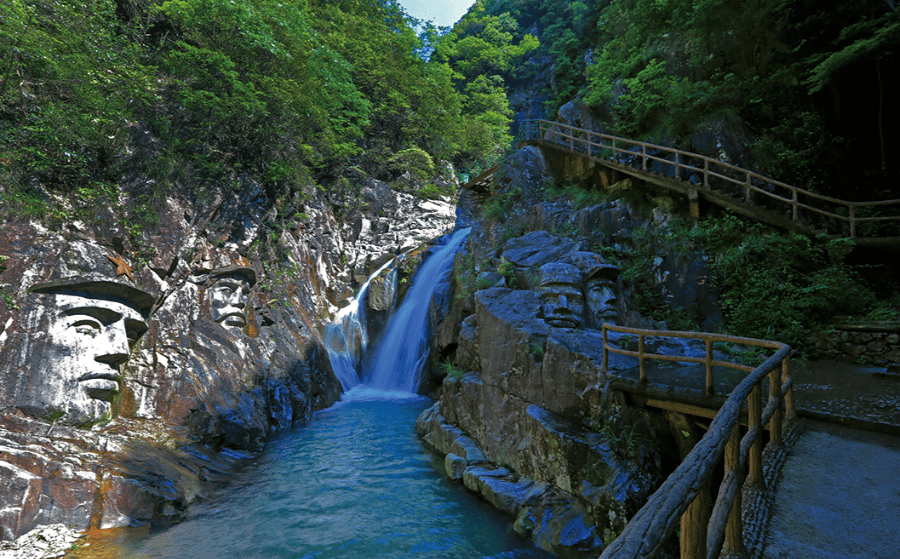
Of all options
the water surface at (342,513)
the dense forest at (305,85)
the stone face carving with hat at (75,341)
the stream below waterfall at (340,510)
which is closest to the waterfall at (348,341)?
the stream below waterfall at (340,510)

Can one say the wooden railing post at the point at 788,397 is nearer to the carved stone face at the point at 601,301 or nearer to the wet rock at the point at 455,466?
the carved stone face at the point at 601,301

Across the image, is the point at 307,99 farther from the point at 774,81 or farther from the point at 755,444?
the point at 755,444

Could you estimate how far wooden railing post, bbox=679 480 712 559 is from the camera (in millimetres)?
1945

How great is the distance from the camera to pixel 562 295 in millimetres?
8062

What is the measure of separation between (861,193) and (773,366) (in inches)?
390

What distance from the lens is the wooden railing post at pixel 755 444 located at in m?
3.10

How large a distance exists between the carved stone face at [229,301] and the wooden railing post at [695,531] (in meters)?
10.8

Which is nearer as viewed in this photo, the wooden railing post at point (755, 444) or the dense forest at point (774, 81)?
the wooden railing post at point (755, 444)

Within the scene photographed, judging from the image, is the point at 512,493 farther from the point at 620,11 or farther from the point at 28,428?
the point at 620,11

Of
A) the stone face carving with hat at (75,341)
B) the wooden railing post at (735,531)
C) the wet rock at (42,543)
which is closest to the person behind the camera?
the wooden railing post at (735,531)

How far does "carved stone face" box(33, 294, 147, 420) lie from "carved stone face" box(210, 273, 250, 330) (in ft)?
7.50

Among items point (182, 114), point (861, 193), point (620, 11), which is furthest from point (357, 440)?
point (620, 11)

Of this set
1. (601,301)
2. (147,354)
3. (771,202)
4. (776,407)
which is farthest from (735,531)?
(771,202)

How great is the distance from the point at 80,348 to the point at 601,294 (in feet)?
32.4
